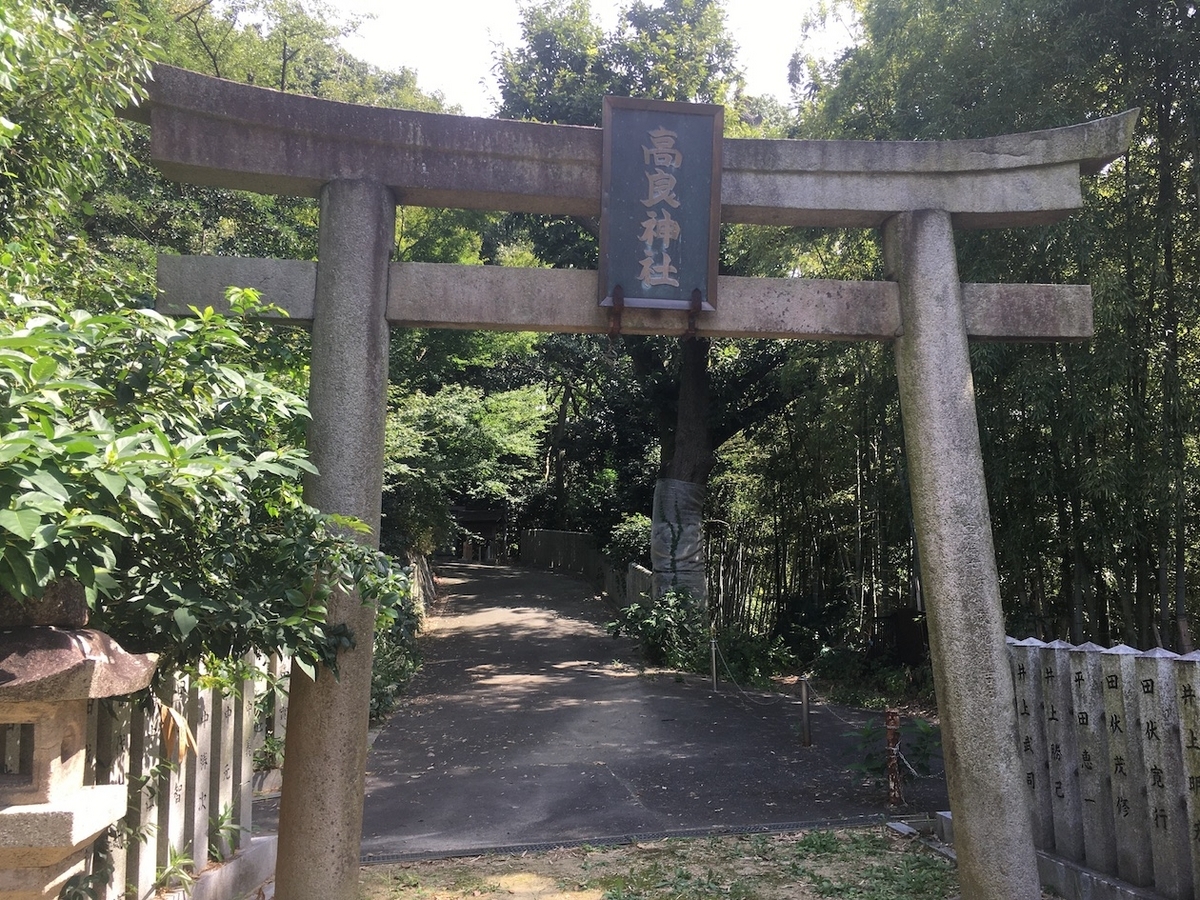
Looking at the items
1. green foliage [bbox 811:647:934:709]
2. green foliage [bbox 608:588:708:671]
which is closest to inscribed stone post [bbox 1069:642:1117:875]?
green foliage [bbox 811:647:934:709]

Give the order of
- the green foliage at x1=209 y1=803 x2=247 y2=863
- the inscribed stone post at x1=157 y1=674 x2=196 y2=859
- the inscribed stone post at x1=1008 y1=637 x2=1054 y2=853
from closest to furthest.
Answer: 1. the inscribed stone post at x1=157 y1=674 x2=196 y2=859
2. the green foliage at x1=209 y1=803 x2=247 y2=863
3. the inscribed stone post at x1=1008 y1=637 x2=1054 y2=853

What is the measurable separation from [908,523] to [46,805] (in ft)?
29.8

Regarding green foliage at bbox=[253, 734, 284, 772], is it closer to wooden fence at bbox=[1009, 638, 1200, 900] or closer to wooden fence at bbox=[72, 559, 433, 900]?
wooden fence at bbox=[72, 559, 433, 900]

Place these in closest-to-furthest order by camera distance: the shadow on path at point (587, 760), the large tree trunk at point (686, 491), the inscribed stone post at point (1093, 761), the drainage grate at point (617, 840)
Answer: the inscribed stone post at point (1093, 761)
the drainage grate at point (617, 840)
the shadow on path at point (587, 760)
the large tree trunk at point (686, 491)

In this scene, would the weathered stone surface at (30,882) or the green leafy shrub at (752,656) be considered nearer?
the weathered stone surface at (30,882)

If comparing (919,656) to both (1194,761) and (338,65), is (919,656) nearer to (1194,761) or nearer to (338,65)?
(1194,761)

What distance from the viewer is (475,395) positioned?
1504 centimetres

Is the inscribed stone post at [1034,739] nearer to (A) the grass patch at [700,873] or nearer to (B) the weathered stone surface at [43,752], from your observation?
(A) the grass patch at [700,873]

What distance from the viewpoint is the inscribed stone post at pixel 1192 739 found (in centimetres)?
385

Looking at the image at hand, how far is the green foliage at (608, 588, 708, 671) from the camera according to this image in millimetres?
11883

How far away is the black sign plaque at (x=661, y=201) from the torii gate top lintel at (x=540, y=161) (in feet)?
0.41

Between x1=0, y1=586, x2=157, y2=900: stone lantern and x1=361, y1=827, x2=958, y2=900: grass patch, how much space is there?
2637 mm

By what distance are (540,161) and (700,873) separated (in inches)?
154

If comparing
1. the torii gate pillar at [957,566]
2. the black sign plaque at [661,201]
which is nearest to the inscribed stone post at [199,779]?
the black sign plaque at [661,201]
